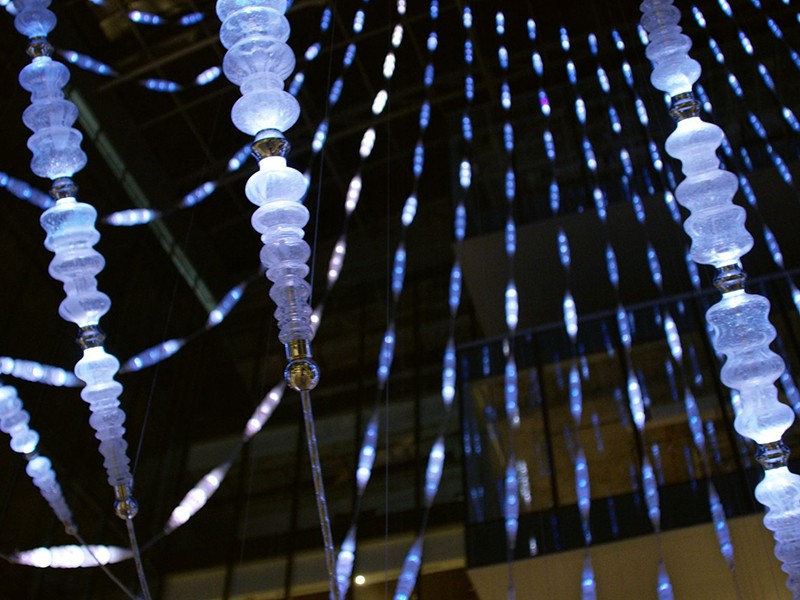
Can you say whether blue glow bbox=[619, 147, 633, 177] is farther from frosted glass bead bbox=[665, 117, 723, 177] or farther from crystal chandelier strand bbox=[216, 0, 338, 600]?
crystal chandelier strand bbox=[216, 0, 338, 600]

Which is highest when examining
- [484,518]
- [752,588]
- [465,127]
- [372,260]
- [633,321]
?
[372,260]

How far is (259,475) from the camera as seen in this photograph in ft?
28.7

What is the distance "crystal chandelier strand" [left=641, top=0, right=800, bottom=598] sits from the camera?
2486mm

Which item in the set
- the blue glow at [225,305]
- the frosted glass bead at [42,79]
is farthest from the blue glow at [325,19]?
the blue glow at [225,305]

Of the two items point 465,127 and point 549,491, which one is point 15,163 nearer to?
point 465,127

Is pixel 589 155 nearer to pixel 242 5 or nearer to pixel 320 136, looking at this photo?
pixel 320 136

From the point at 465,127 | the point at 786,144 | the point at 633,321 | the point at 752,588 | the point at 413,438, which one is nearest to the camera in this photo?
the point at 752,588

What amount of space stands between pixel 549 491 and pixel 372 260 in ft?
16.5

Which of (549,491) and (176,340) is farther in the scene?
(176,340)

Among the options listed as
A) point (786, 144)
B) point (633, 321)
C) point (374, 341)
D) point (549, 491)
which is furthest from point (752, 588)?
point (374, 341)

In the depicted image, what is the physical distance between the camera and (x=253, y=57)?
92.0 inches

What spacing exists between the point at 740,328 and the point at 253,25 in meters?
1.33

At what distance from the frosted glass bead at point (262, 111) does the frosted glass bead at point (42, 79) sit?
83cm

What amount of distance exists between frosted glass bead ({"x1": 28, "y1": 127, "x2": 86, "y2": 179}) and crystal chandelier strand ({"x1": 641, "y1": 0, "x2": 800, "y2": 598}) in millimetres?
1554
